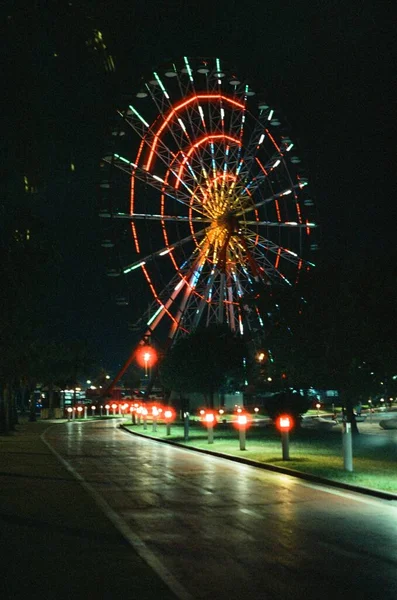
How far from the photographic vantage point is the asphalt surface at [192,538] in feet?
26.3

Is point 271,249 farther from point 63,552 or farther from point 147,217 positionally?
point 63,552

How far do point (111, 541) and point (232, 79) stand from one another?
3354 centimetres

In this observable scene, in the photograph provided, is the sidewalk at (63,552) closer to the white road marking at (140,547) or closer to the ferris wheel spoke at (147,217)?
the white road marking at (140,547)

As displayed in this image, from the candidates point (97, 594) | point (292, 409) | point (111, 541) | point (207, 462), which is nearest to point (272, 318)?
point (207, 462)

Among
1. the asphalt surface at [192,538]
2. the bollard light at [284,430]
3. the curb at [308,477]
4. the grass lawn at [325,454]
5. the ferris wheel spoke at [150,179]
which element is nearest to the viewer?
the asphalt surface at [192,538]

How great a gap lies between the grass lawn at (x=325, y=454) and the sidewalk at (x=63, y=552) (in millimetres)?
5266

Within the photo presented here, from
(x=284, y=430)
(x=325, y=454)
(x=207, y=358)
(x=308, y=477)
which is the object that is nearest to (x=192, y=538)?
(x=308, y=477)

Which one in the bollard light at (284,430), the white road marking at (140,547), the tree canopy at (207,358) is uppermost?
the tree canopy at (207,358)

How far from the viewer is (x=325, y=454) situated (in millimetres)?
24062

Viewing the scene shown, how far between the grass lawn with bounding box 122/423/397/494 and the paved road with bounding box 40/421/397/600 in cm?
86

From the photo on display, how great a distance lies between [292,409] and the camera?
135ft

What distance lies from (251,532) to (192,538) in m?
0.86

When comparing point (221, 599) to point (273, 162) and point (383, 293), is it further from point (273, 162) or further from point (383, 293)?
point (273, 162)

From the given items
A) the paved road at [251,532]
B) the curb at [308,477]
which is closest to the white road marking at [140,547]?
the paved road at [251,532]
